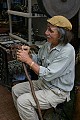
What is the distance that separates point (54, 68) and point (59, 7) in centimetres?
61

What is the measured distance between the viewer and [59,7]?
1783 millimetres

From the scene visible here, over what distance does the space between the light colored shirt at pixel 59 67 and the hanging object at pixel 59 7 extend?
0.35m

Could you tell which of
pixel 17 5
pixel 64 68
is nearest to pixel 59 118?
pixel 64 68

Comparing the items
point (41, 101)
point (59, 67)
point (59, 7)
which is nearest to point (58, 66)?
point (59, 67)

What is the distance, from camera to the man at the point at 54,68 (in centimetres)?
158

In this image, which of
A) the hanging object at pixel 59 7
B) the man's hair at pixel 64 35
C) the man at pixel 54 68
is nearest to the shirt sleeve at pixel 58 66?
the man at pixel 54 68

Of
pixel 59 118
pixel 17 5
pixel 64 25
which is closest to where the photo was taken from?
pixel 64 25

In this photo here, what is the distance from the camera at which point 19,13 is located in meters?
2.41

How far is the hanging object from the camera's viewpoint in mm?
1706

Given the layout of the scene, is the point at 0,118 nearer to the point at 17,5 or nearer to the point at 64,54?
the point at 64,54

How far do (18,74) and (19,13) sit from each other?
86 cm

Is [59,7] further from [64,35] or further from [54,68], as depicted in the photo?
[54,68]

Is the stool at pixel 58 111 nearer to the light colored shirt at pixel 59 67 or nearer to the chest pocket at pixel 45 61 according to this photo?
the light colored shirt at pixel 59 67

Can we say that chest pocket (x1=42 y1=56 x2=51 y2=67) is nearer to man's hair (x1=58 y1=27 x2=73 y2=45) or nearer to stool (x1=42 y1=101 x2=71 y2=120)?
man's hair (x1=58 y1=27 x2=73 y2=45)
